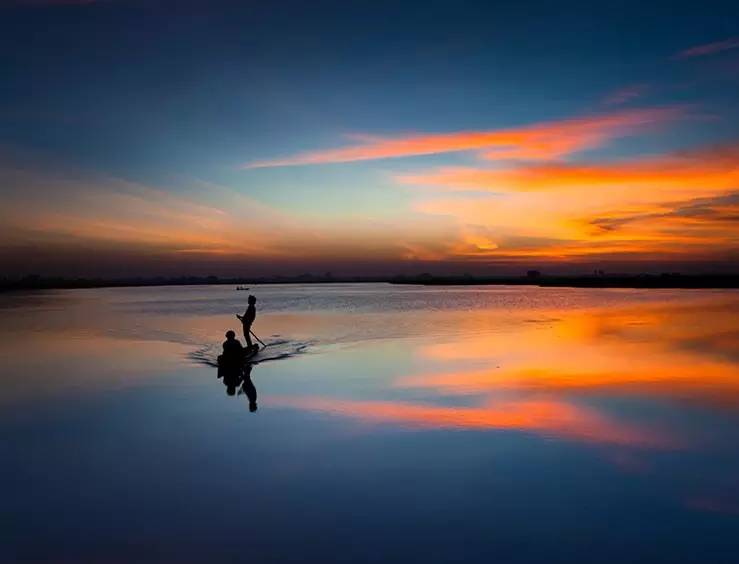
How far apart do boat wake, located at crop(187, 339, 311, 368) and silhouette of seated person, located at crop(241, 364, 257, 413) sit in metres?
2.73

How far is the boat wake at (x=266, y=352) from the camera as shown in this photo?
2066 cm

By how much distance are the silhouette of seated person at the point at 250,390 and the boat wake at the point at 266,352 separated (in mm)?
2729

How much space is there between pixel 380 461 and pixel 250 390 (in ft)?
22.7

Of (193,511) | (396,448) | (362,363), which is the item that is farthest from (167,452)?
(362,363)

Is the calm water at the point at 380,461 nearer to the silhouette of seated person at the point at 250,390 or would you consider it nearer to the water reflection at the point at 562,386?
the water reflection at the point at 562,386

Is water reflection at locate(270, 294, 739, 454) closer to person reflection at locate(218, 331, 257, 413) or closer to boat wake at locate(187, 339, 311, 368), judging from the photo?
person reflection at locate(218, 331, 257, 413)

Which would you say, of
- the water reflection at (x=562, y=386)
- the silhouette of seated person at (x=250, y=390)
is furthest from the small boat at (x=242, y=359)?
the water reflection at (x=562, y=386)

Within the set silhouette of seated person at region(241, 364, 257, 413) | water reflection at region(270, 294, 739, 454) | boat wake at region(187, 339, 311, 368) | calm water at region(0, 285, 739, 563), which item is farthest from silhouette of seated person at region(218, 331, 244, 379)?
water reflection at region(270, 294, 739, 454)

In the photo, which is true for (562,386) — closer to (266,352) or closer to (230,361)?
(230,361)

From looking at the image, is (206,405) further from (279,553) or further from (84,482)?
(279,553)

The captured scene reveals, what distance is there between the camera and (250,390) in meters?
15.0

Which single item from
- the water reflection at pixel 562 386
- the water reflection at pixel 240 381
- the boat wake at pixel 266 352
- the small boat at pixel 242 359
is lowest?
the boat wake at pixel 266 352

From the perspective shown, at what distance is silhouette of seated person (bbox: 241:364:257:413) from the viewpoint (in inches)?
516

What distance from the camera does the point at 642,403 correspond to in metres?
12.6
